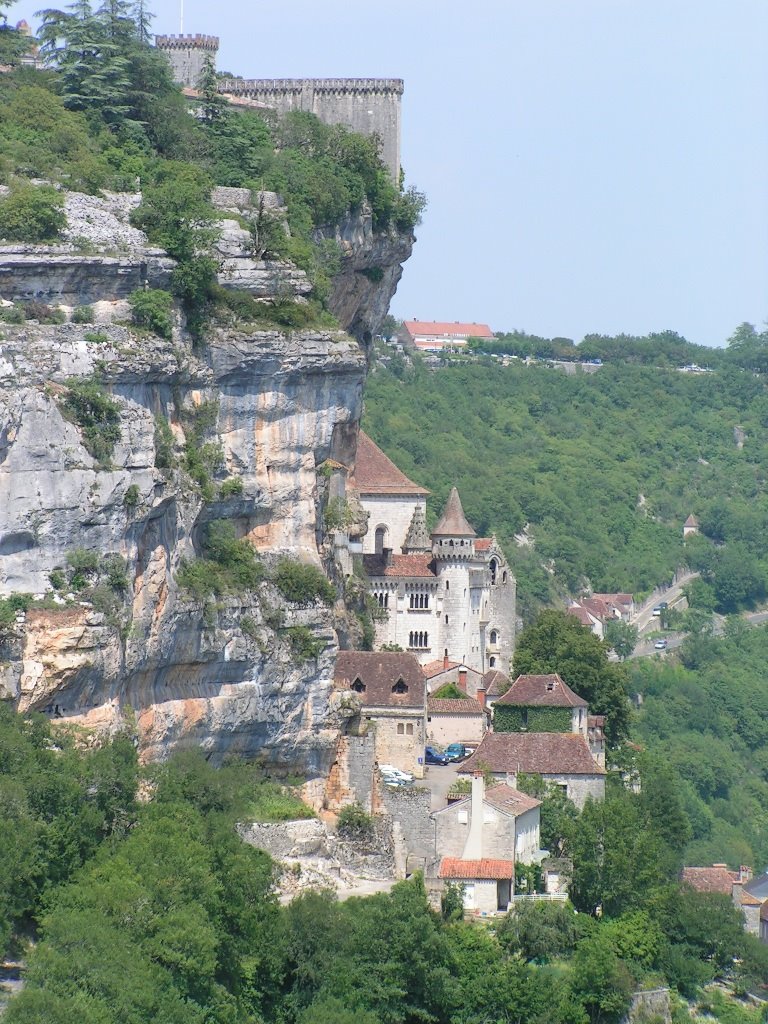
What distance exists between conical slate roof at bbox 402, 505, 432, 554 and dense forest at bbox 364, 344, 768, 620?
→ 31436 mm

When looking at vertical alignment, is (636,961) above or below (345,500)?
below

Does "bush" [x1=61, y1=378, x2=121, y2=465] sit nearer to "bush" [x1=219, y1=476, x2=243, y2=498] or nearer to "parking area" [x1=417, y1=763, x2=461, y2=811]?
"bush" [x1=219, y1=476, x2=243, y2=498]

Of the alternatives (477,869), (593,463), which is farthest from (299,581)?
(593,463)

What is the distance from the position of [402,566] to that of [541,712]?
14.9 meters

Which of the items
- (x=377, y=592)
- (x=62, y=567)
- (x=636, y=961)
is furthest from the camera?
(x=377, y=592)

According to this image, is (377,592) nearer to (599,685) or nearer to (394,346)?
(599,685)

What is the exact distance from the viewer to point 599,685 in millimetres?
84000

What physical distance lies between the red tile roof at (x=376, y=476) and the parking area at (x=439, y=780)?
61.6 feet

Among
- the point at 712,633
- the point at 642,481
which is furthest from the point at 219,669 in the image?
the point at 642,481

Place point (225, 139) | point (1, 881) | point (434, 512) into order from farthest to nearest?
1. point (434, 512)
2. point (225, 139)
3. point (1, 881)

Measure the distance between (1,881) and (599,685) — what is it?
35629 millimetres

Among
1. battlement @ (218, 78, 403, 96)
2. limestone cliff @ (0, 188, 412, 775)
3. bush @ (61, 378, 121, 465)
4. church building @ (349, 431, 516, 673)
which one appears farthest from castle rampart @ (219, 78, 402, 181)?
bush @ (61, 378, 121, 465)

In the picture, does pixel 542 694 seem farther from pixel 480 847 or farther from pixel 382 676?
pixel 480 847

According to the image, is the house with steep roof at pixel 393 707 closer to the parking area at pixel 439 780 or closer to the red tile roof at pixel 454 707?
the parking area at pixel 439 780
